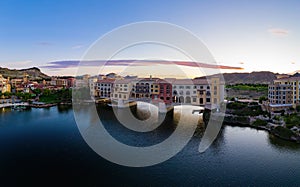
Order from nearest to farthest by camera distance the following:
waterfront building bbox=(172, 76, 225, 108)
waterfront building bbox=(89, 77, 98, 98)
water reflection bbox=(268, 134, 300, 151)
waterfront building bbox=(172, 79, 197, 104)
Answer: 1. water reflection bbox=(268, 134, 300, 151)
2. waterfront building bbox=(172, 76, 225, 108)
3. waterfront building bbox=(172, 79, 197, 104)
4. waterfront building bbox=(89, 77, 98, 98)

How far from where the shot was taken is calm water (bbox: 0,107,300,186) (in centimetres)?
422

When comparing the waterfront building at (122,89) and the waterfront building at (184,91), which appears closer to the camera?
the waterfront building at (184,91)

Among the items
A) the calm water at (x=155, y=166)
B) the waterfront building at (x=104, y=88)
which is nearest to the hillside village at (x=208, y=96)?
the waterfront building at (x=104, y=88)

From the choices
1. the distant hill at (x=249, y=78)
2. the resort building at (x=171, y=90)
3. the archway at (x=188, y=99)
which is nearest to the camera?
the resort building at (x=171, y=90)

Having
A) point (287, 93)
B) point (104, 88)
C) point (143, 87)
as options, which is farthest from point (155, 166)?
point (104, 88)

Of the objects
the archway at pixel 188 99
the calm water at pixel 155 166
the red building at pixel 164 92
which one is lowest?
the calm water at pixel 155 166

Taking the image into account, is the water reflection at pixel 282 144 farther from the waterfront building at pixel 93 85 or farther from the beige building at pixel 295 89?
the waterfront building at pixel 93 85

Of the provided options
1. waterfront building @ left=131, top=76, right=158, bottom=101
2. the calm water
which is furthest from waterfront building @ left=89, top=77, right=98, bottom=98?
the calm water

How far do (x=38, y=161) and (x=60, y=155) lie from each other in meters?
0.50

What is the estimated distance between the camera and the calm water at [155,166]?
4219 millimetres

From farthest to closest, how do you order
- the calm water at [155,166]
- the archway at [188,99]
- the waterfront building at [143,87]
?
the waterfront building at [143,87]
the archway at [188,99]
the calm water at [155,166]

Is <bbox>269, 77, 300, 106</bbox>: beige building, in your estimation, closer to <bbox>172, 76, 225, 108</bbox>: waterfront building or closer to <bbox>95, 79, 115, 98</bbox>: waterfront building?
<bbox>172, 76, 225, 108</bbox>: waterfront building

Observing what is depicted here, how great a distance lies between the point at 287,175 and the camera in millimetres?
4449

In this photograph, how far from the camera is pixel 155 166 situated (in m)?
4.82
